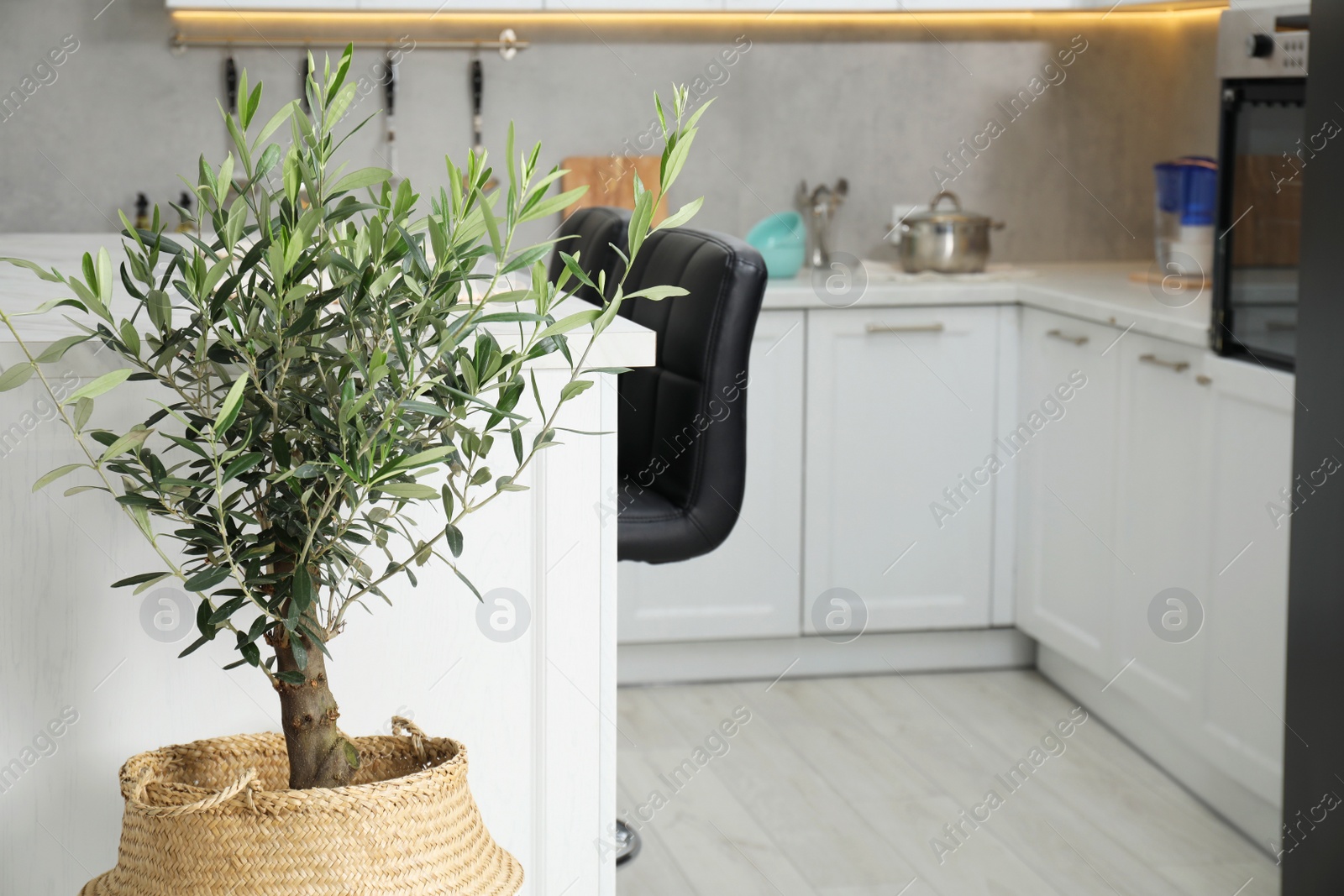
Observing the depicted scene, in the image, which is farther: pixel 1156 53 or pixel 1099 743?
pixel 1156 53

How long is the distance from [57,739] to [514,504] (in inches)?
18.5

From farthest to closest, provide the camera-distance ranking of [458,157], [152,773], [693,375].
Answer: [458,157] → [693,375] → [152,773]

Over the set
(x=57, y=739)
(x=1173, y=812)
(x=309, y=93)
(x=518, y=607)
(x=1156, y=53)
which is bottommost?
(x=1173, y=812)

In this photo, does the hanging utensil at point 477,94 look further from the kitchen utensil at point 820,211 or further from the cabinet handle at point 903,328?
the cabinet handle at point 903,328

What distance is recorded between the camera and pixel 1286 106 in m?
2.19

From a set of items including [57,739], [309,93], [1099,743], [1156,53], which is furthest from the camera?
[1156,53]

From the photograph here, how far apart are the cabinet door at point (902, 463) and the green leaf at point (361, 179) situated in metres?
2.11

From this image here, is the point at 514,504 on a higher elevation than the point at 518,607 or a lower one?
higher

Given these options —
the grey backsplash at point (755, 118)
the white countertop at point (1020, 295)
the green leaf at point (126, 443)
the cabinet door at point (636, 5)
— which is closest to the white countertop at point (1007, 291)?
the white countertop at point (1020, 295)

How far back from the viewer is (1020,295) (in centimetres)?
308

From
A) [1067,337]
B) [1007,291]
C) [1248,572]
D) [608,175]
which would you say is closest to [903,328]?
[1007,291]

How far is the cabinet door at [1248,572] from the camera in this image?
2203mm

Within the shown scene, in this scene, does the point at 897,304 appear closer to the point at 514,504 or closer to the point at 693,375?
the point at 693,375

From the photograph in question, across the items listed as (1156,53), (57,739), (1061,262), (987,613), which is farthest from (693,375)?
(1156,53)
